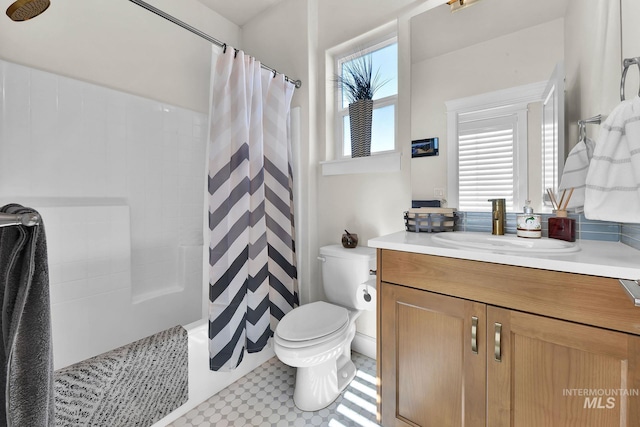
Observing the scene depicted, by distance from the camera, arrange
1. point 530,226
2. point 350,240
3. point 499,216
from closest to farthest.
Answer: point 530,226 < point 499,216 < point 350,240

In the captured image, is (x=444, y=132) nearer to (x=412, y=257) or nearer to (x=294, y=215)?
(x=412, y=257)

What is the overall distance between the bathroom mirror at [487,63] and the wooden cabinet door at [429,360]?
64 cm

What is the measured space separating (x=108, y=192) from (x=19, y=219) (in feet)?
4.32

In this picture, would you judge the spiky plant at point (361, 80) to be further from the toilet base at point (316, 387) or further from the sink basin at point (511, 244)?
the toilet base at point (316, 387)

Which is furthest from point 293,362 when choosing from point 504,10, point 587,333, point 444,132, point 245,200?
point 504,10

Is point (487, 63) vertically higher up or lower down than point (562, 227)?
higher up

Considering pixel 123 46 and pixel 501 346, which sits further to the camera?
pixel 123 46

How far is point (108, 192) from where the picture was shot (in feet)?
5.52

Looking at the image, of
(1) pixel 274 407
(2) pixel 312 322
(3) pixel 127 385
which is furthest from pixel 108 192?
(1) pixel 274 407

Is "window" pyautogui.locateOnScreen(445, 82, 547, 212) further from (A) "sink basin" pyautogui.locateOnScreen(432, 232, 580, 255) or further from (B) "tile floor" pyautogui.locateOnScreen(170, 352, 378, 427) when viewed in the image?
(B) "tile floor" pyautogui.locateOnScreen(170, 352, 378, 427)

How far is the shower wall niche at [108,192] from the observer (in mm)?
1422

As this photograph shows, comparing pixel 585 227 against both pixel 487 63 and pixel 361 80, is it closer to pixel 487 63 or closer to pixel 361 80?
pixel 487 63

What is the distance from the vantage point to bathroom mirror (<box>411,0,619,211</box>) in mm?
1188

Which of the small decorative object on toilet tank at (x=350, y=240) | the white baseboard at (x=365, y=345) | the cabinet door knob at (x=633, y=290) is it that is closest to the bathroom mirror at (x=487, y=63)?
the small decorative object on toilet tank at (x=350, y=240)
